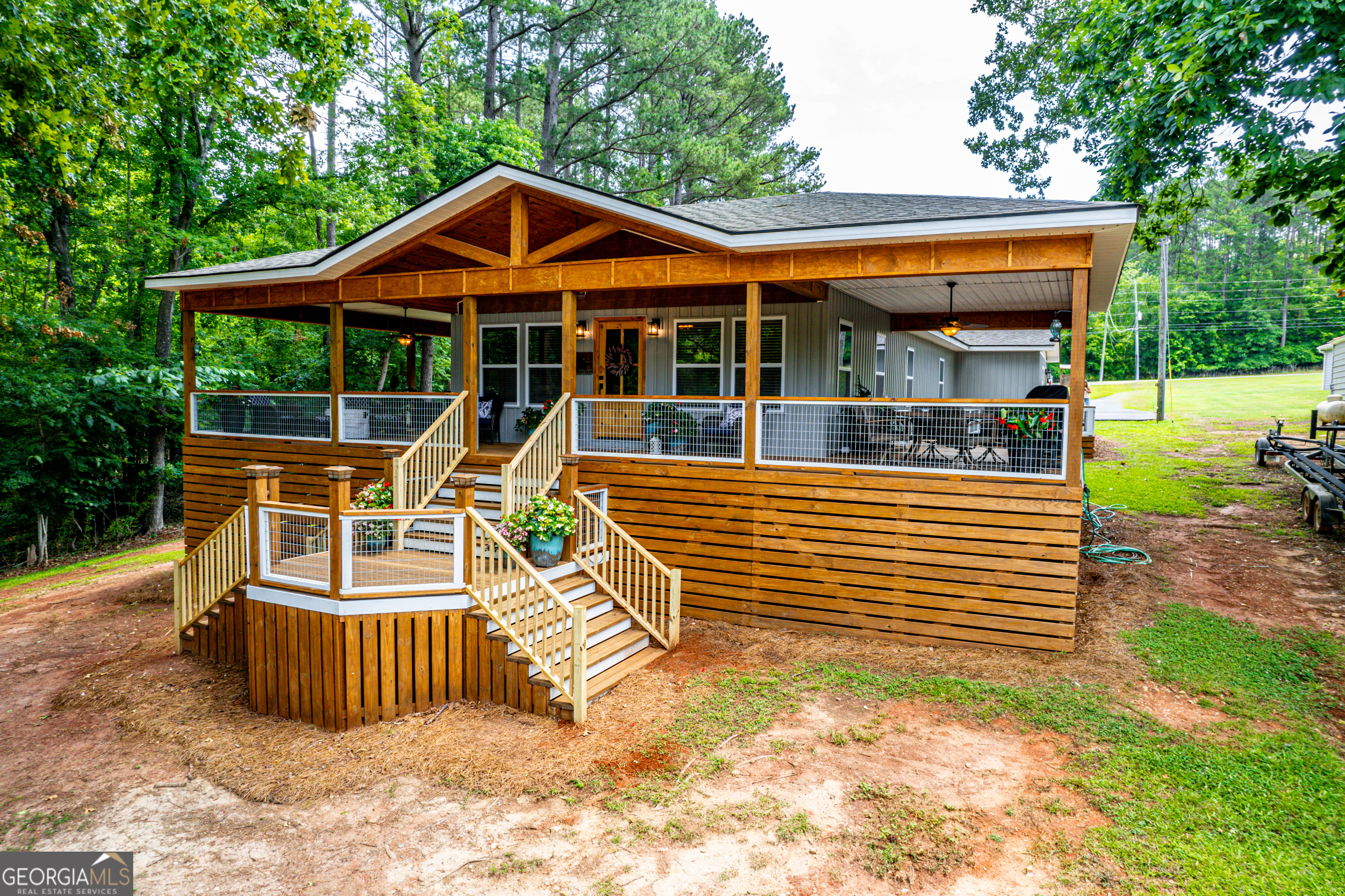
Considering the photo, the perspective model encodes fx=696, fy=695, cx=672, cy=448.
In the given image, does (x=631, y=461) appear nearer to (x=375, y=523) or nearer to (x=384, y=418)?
(x=375, y=523)

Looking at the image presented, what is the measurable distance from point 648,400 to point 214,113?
15310 millimetres

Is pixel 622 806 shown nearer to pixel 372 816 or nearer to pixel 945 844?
pixel 372 816

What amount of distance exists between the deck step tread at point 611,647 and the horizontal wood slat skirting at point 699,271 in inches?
164

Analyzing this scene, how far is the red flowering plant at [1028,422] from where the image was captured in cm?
714

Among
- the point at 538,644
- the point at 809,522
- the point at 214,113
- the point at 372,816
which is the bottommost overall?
the point at 372,816

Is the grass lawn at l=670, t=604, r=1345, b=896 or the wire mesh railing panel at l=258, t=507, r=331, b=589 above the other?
the wire mesh railing panel at l=258, t=507, r=331, b=589

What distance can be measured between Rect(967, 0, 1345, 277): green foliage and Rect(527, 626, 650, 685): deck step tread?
8.61 meters

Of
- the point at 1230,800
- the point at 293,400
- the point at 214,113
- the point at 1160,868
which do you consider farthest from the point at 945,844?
the point at 214,113

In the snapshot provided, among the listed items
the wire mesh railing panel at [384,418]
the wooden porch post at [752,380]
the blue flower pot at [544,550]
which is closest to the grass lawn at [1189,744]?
the blue flower pot at [544,550]

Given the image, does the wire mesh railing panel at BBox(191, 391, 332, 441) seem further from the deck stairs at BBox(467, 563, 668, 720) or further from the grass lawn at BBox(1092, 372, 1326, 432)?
the grass lawn at BBox(1092, 372, 1326, 432)

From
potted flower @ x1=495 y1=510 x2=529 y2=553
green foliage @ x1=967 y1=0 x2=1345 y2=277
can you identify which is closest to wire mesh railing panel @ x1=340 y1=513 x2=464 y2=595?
potted flower @ x1=495 y1=510 x2=529 y2=553

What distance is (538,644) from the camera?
6.37 metres

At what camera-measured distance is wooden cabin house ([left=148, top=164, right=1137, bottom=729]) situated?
250 inches

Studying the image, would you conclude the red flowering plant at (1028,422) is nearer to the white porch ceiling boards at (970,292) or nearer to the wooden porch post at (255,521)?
the white porch ceiling boards at (970,292)
